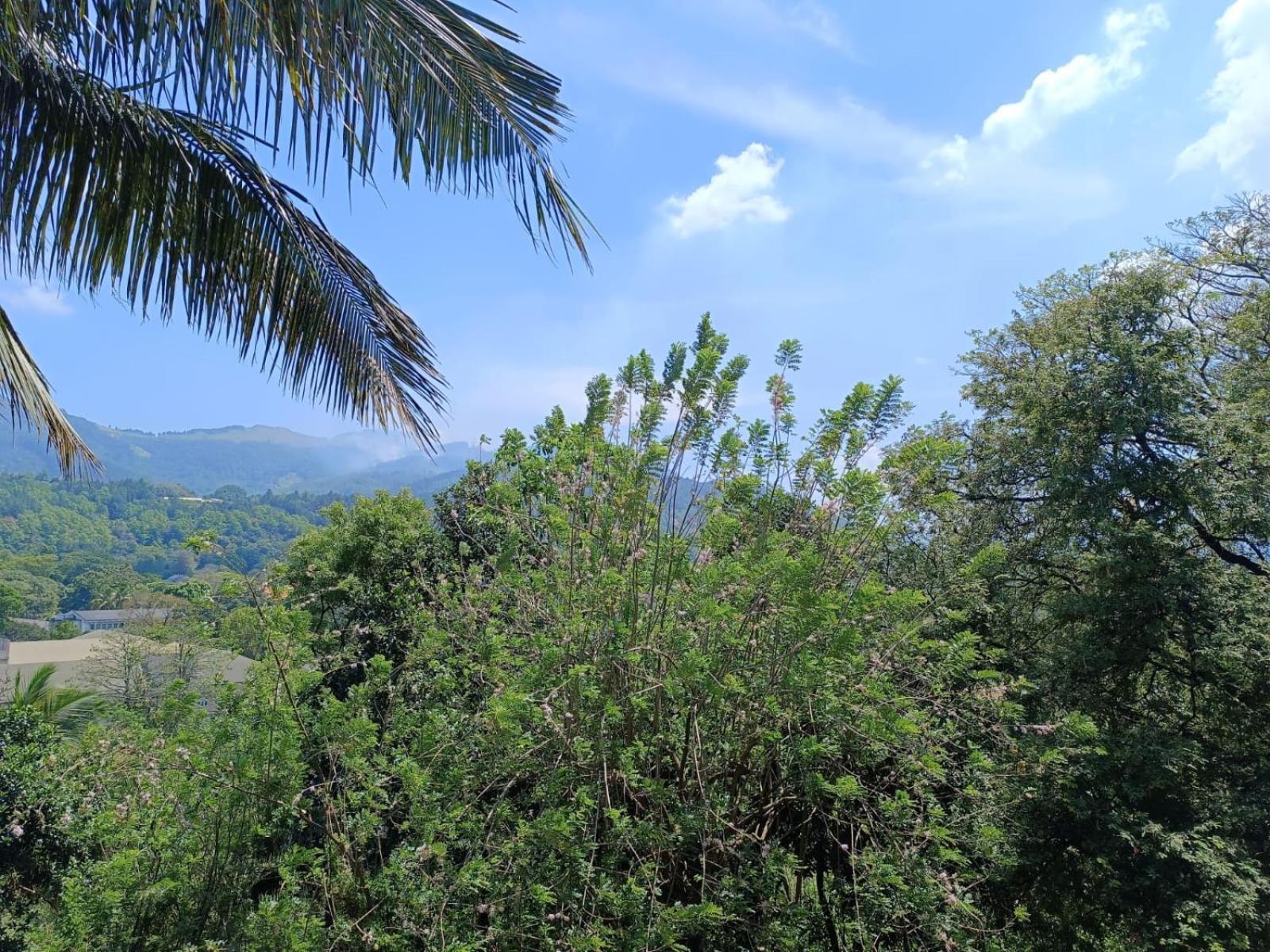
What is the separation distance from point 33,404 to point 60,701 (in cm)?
721

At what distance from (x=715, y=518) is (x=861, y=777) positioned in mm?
1174

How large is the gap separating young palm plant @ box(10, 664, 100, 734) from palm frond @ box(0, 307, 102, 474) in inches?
222

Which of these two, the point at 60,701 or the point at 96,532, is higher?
the point at 60,701

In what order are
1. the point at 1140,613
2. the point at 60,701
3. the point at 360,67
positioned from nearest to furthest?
the point at 360,67, the point at 1140,613, the point at 60,701

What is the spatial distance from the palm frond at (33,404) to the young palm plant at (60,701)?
5629 mm

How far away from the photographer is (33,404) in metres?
3.54

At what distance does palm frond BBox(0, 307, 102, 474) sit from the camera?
10.7 feet

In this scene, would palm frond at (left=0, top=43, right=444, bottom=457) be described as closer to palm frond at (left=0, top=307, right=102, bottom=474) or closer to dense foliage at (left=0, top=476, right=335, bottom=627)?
palm frond at (left=0, top=307, right=102, bottom=474)

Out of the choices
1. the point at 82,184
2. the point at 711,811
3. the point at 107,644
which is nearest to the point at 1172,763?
the point at 711,811

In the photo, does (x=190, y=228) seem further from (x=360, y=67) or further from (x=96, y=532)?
(x=96, y=532)

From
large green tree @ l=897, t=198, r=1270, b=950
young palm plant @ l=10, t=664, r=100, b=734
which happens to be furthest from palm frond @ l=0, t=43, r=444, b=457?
young palm plant @ l=10, t=664, r=100, b=734

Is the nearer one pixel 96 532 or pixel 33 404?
pixel 33 404

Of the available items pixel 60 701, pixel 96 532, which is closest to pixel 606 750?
pixel 60 701

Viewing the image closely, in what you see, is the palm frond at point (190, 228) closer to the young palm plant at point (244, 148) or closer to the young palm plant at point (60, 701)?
the young palm plant at point (244, 148)
